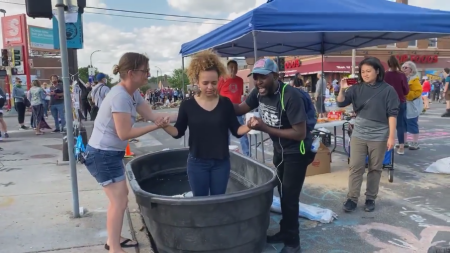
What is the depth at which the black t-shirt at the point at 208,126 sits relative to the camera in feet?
9.05

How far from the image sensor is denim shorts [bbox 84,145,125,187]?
280 cm

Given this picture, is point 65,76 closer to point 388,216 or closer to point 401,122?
point 388,216

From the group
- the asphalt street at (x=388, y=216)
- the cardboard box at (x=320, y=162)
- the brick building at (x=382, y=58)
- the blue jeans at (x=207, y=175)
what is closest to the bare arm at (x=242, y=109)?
the blue jeans at (x=207, y=175)

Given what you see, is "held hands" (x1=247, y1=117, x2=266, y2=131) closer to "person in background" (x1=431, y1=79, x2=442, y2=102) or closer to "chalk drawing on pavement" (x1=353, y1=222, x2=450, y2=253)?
"chalk drawing on pavement" (x1=353, y1=222, x2=450, y2=253)

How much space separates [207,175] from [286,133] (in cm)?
72

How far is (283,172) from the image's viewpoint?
3.11 meters

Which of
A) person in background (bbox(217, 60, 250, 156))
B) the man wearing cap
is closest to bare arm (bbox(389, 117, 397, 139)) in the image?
person in background (bbox(217, 60, 250, 156))

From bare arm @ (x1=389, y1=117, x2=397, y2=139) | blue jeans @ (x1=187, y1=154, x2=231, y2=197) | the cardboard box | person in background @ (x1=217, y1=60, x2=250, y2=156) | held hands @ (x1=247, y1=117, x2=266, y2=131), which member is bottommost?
the cardboard box

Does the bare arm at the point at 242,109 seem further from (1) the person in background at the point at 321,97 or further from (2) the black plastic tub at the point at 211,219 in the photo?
(1) the person in background at the point at 321,97

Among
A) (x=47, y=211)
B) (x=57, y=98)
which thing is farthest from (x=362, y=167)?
(x=57, y=98)

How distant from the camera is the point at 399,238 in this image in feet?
11.2

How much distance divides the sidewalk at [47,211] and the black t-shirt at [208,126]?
1229mm

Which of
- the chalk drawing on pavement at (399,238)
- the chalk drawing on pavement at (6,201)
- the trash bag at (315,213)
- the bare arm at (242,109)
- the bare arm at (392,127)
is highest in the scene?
the bare arm at (242,109)

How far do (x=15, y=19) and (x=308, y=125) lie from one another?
126 ft
